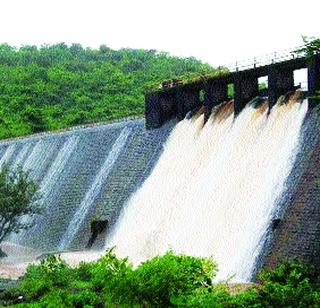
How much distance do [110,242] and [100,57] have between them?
90460 mm

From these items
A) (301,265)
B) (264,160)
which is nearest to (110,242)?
(264,160)

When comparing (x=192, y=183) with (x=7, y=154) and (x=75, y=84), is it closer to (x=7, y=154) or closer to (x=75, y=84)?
(x=7, y=154)

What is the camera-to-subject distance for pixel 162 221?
37406 mm

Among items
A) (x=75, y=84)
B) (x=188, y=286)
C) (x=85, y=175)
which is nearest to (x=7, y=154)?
(x=85, y=175)

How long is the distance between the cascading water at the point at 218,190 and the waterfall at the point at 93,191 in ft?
Result: 13.2

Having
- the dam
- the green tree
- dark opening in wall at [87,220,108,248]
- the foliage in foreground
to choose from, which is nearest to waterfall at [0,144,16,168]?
the dam

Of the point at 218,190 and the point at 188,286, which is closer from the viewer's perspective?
the point at 188,286

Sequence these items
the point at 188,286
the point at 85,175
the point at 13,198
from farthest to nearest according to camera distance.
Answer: the point at 85,175, the point at 13,198, the point at 188,286

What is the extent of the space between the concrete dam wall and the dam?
0.09 meters

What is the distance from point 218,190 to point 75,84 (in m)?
72.2

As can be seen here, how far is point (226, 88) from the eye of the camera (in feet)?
139

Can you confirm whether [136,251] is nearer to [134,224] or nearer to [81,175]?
[134,224]

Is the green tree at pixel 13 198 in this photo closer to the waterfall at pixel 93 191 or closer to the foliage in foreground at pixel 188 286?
the waterfall at pixel 93 191

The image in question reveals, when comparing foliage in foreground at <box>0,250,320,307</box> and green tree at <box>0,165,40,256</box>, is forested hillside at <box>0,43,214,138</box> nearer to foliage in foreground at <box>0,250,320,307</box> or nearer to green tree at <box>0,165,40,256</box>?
green tree at <box>0,165,40,256</box>
